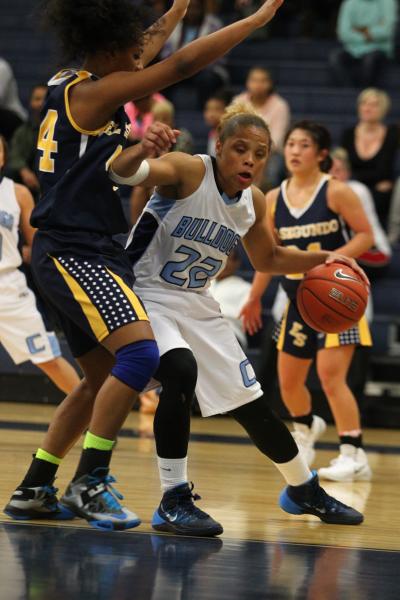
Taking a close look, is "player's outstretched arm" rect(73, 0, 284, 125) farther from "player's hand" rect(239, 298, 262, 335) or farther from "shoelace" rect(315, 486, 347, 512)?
"player's hand" rect(239, 298, 262, 335)

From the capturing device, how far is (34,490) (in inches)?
145

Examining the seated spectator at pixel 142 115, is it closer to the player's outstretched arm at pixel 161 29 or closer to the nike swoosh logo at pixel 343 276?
the player's outstretched arm at pixel 161 29

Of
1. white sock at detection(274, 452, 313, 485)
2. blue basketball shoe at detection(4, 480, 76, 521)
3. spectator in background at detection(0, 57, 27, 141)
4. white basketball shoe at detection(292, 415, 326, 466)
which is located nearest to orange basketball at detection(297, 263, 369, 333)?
white sock at detection(274, 452, 313, 485)

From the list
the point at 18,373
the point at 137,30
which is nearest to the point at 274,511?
the point at 137,30

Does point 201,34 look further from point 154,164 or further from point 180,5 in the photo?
point 154,164

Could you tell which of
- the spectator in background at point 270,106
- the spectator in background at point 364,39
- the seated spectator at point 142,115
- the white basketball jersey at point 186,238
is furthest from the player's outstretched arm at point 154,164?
the spectator in background at point 364,39

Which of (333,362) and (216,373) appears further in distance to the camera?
(333,362)

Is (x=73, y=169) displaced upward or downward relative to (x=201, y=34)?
downward

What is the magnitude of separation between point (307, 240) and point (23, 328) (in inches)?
58.7

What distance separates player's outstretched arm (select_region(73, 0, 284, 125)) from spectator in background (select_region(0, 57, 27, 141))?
20.4 ft

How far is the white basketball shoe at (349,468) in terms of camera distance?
5.22m

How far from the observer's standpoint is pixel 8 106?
996cm

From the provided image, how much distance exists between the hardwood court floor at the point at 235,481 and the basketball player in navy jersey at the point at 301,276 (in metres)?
0.27

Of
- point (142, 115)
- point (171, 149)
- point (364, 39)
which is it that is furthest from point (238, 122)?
point (364, 39)
